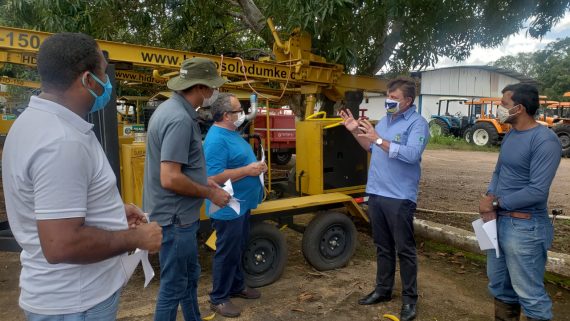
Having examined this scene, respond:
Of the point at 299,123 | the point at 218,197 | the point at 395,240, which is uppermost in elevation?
the point at 299,123

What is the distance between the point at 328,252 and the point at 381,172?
1533 millimetres

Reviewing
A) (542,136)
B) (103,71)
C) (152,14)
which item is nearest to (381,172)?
(542,136)

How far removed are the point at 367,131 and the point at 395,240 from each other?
3.13 ft

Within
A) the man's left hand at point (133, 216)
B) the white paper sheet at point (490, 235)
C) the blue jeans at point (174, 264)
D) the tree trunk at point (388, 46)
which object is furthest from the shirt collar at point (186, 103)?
the tree trunk at point (388, 46)

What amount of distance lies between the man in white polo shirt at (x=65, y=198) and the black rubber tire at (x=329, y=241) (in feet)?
10.9

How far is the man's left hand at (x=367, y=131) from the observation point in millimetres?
3752

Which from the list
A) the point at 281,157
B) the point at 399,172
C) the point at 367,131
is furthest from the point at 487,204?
the point at 281,157

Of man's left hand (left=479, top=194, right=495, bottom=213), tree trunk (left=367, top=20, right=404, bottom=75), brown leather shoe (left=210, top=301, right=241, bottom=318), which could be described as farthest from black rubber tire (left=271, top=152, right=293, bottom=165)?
man's left hand (left=479, top=194, right=495, bottom=213)

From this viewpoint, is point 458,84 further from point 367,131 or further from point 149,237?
point 149,237

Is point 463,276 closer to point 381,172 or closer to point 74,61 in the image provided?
point 381,172

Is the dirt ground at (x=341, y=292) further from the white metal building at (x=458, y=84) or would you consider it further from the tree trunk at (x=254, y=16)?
the white metal building at (x=458, y=84)

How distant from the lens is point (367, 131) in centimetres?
378

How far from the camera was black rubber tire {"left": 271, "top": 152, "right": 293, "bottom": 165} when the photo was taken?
1269cm

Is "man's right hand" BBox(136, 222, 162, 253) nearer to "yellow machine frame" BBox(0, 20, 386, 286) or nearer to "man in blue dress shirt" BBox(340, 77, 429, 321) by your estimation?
"man in blue dress shirt" BBox(340, 77, 429, 321)
